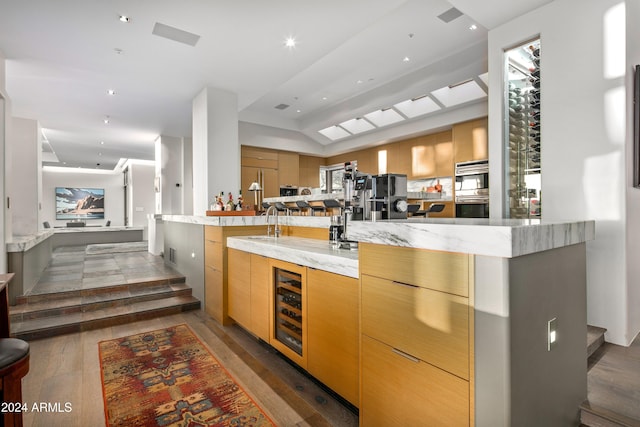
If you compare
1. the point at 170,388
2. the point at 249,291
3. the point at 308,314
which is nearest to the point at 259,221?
the point at 249,291

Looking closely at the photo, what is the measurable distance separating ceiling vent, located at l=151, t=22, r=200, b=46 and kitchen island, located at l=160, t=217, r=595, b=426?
Result: 2925 millimetres

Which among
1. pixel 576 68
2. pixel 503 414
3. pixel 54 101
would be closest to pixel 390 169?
pixel 576 68

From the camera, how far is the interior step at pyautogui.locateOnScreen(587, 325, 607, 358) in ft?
6.97

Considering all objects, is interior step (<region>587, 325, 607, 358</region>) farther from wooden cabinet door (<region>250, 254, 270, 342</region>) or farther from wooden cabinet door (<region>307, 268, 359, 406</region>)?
wooden cabinet door (<region>250, 254, 270, 342</region>)

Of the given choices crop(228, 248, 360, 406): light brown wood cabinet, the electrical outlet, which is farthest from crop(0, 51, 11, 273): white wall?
the electrical outlet

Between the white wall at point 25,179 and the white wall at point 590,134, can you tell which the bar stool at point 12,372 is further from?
the white wall at point 25,179

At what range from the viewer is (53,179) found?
521 inches

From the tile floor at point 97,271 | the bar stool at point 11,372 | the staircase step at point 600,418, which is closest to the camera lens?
the bar stool at point 11,372

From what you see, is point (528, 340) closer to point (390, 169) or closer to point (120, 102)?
point (120, 102)

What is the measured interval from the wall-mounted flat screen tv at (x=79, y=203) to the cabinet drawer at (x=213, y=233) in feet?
41.9

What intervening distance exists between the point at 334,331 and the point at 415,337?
690 mm

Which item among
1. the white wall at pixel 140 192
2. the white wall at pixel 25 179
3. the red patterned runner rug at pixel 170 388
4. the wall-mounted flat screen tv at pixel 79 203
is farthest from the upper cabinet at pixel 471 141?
the wall-mounted flat screen tv at pixel 79 203

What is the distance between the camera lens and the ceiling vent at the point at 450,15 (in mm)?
3436

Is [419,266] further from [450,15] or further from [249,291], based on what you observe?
[450,15]
